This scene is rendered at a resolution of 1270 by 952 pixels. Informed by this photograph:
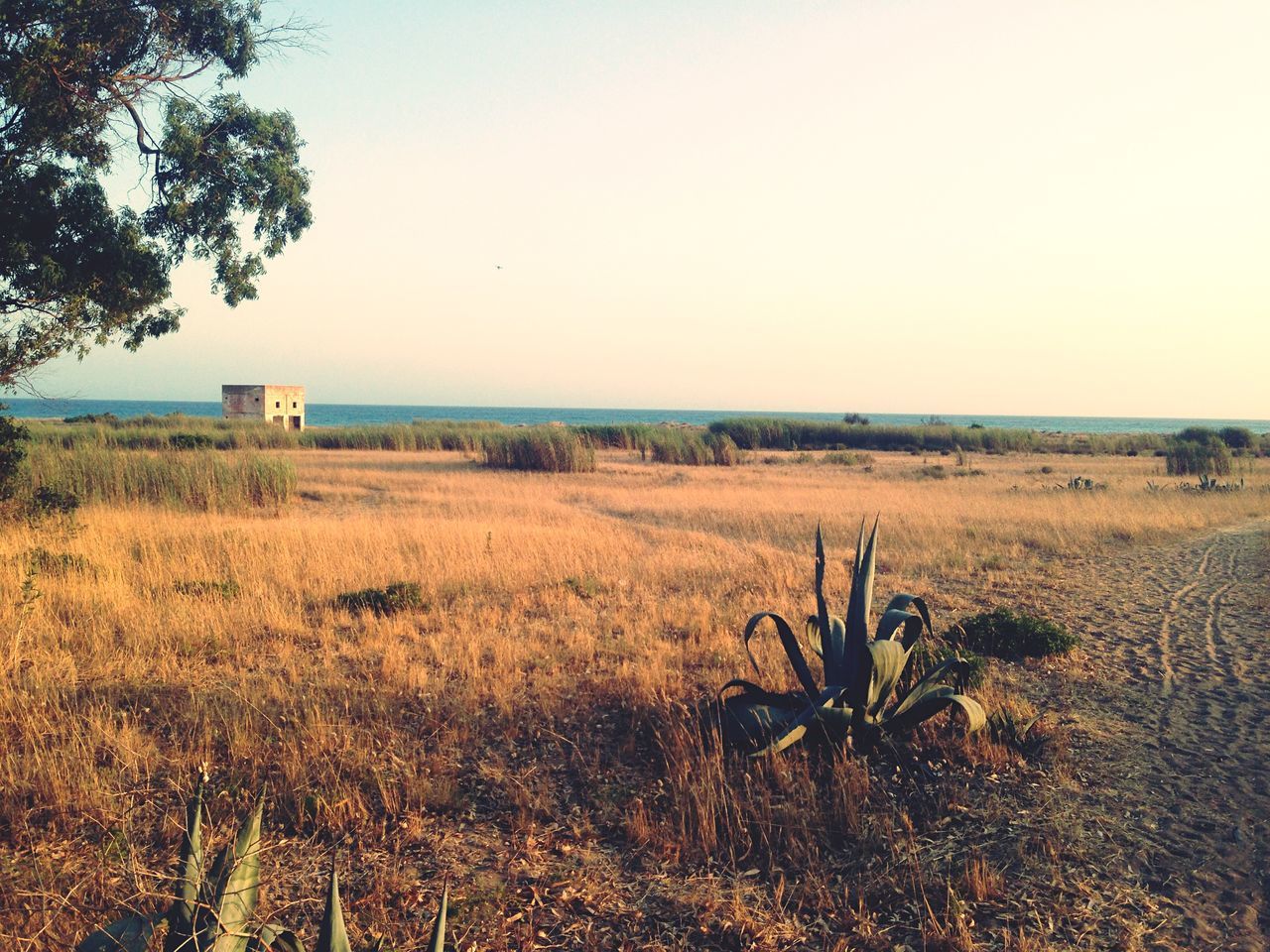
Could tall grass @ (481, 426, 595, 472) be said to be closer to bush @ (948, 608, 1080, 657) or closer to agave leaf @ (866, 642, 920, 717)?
bush @ (948, 608, 1080, 657)

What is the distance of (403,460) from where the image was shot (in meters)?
31.8

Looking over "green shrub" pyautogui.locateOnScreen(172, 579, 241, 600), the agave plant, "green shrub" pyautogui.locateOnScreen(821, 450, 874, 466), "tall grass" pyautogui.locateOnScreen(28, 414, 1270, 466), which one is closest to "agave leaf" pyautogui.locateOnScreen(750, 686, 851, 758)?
the agave plant

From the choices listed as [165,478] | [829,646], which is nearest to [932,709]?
[829,646]

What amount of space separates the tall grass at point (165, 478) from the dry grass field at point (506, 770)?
511cm

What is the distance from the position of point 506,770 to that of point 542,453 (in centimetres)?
2449

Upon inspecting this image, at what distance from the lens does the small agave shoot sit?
2152mm

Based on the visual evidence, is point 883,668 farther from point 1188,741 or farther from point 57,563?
point 57,563

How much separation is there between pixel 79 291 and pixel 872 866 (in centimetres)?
1163

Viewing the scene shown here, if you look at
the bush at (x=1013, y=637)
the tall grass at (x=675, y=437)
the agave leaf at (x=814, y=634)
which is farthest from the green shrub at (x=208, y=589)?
the tall grass at (x=675, y=437)

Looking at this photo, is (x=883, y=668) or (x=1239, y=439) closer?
(x=883, y=668)

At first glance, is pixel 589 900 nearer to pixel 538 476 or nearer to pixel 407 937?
pixel 407 937

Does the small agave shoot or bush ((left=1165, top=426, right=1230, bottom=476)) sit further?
bush ((left=1165, top=426, right=1230, bottom=476))

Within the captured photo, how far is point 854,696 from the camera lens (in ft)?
16.1

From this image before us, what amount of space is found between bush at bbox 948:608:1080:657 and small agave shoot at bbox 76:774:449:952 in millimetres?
5917
